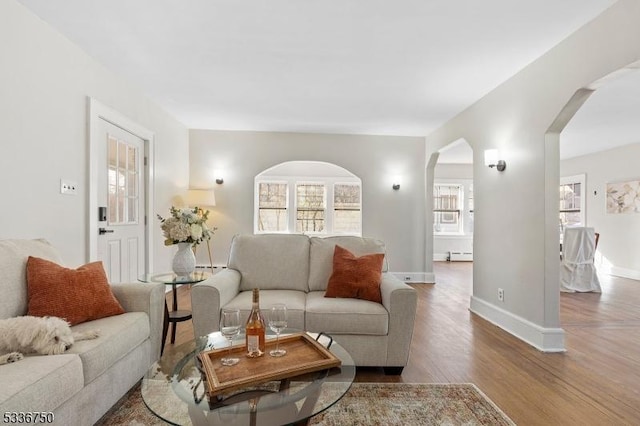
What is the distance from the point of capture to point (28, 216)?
239 cm

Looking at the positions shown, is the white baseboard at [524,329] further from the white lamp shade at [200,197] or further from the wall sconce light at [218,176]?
the wall sconce light at [218,176]

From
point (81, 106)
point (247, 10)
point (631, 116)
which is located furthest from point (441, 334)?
point (631, 116)

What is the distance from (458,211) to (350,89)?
6.05m

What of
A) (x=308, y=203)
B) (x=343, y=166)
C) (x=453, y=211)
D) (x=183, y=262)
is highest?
(x=343, y=166)

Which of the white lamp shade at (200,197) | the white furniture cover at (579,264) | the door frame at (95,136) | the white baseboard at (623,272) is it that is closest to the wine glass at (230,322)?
the door frame at (95,136)

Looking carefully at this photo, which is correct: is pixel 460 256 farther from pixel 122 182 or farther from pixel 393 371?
pixel 122 182

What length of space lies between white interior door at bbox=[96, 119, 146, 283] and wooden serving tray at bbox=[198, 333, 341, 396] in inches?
93.2

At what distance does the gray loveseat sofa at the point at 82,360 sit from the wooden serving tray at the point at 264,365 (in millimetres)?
559

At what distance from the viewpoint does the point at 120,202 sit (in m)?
3.64

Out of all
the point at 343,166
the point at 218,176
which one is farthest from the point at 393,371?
the point at 218,176

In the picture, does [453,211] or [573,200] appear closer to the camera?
[573,200]

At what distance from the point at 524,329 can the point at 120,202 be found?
4.08m

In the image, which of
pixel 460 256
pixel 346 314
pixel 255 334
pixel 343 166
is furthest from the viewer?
pixel 460 256

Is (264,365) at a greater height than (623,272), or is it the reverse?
(264,365)
